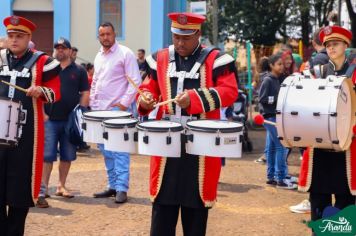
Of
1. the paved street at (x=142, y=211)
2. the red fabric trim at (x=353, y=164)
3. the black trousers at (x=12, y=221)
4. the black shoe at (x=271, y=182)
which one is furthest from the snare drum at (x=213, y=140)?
the black shoe at (x=271, y=182)

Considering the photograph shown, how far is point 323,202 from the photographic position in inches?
211

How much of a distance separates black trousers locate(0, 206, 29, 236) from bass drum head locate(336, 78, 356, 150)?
2563 millimetres

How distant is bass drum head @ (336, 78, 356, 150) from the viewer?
4777 mm

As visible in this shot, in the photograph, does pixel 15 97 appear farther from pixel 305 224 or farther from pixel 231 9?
pixel 231 9

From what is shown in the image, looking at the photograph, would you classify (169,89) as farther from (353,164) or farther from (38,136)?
(353,164)

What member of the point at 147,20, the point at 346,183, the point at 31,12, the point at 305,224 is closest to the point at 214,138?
the point at 346,183

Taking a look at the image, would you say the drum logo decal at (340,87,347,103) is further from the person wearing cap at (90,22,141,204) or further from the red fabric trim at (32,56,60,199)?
the person wearing cap at (90,22,141,204)

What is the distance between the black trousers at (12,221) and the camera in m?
5.11

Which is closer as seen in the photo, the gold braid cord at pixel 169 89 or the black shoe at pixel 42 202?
the gold braid cord at pixel 169 89

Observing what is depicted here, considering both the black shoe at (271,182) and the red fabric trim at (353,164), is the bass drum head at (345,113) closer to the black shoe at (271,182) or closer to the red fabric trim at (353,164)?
the red fabric trim at (353,164)

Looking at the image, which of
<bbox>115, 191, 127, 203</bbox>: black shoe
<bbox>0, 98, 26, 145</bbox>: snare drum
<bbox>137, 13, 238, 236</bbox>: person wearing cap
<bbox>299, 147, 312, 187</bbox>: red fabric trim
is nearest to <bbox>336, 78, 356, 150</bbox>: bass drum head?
<bbox>299, 147, 312, 187</bbox>: red fabric trim

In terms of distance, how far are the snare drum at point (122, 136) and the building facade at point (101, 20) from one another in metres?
13.2

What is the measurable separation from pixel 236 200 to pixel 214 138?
148 inches

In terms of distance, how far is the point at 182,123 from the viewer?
449cm
